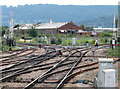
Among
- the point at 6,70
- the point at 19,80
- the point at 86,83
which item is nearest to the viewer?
the point at 86,83

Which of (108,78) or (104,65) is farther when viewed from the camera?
(104,65)

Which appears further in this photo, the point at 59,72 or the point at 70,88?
the point at 59,72

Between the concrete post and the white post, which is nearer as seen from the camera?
the white post

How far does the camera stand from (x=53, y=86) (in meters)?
8.27

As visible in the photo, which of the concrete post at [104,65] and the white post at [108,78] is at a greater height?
the concrete post at [104,65]

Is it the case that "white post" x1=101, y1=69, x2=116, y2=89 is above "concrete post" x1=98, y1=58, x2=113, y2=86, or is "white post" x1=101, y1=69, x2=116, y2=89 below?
below

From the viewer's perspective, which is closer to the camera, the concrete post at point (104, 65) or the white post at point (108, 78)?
the white post at point (108, 78)

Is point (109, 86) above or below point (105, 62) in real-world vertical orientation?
below

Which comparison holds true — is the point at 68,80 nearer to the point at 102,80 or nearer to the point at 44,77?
the point at 44,77

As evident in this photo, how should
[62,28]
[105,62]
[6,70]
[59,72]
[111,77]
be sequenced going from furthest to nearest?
[62,28] < [6,70] < [59,72] < [105,62] < [111,77]

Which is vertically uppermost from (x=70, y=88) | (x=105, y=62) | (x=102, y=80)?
(x=105, y=62)

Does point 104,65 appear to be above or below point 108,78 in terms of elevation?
above

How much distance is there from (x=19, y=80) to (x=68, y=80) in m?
2.03

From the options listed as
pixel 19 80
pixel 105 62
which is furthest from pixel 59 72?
pixel 105 62
